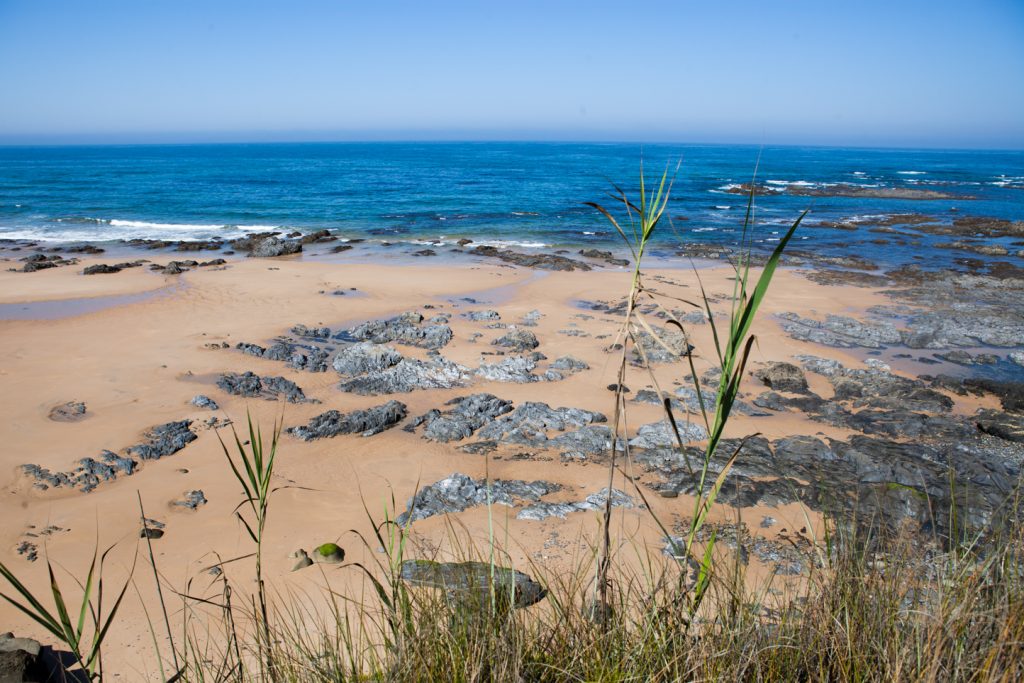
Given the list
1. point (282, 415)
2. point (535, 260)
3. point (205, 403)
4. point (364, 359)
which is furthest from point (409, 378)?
point (535, 260)

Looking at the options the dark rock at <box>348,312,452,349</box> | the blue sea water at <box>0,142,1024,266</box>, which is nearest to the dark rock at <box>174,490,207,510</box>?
the dark rock at <box>348,312,452,349</box>

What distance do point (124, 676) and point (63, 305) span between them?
12.1m

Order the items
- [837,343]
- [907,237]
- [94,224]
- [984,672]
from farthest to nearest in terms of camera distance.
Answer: [94,224] → [907,237] → [837,343] → [984,672]

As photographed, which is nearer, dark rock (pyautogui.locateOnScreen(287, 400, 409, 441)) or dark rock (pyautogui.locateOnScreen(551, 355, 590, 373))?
dark rock (pyautogui.locateOnScreen(287, 400, 409, 441))

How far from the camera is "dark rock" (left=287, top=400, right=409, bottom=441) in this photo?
7227 mm

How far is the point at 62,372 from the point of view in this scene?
8.86 meters

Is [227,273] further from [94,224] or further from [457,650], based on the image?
[457,650]

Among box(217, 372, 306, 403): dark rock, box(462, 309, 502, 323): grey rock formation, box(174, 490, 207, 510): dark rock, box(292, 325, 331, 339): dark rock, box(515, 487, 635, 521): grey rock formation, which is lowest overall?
box(174, 490, 207, 510): dark rock

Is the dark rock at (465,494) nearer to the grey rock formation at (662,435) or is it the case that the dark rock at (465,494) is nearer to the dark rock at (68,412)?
the grey rock formation at (662,435)

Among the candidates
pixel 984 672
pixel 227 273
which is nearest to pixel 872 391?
pixel 984 672

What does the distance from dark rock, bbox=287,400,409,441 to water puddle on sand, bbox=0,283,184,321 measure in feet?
26.4

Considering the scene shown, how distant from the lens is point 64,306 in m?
13.0

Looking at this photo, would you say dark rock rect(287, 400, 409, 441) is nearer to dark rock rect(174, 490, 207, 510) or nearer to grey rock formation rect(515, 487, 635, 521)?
dark rock rect(174, 490, 207, 510)

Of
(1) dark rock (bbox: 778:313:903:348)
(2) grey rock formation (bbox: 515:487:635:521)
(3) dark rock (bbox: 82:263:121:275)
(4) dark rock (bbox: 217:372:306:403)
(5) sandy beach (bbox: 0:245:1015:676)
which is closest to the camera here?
(5) sandy beach (bbox: 0:245:1015:676)
